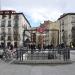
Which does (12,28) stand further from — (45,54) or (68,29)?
(45,54)

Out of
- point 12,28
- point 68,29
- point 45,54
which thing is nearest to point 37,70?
point 45,54

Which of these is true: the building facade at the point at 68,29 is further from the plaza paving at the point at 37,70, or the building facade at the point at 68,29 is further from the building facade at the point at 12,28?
the plaza paving at the point at 37,70

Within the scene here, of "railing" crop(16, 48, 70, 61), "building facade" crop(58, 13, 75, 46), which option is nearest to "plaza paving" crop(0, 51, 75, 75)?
"railing" crop(16, 48, 70, 61)

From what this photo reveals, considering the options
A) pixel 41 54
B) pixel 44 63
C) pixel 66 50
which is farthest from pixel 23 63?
pixel 41 54

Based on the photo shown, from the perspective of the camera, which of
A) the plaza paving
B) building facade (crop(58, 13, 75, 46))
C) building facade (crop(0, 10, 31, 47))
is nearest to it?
the plaza paving

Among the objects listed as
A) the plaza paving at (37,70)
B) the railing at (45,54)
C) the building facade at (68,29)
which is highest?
the building facade at (68,29)

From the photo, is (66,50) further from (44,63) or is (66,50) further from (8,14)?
(8,14)

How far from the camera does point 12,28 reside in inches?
5133

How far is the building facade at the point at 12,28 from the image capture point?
419 feet

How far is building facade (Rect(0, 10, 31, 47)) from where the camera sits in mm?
127688

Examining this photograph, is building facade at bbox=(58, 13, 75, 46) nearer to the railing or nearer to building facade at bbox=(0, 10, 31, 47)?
building facade at bbox=(0, 10, 31, 47)

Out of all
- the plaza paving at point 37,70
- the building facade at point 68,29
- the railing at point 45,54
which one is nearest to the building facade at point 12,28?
the building facade at point 68,29

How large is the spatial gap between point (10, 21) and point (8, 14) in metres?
3.25

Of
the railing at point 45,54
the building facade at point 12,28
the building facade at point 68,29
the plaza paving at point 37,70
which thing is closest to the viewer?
the plaza paving at point 37,70
